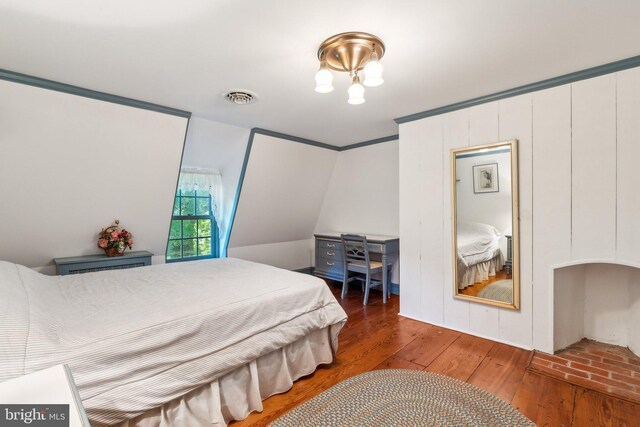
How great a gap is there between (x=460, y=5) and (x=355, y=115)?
1.73m

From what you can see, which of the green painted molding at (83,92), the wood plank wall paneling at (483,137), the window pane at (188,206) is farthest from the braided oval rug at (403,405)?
the window pane at (188,206)

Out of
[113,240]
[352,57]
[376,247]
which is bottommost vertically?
[376,247]

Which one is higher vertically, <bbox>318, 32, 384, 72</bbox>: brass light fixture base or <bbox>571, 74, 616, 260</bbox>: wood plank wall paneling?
<bbox>318, 32, 384, 72</bbox>: brass light fixture base

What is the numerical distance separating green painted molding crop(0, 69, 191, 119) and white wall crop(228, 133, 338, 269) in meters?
1.03

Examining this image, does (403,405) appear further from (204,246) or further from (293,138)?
(204,246)

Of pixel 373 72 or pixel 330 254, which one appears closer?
pixel 373 72

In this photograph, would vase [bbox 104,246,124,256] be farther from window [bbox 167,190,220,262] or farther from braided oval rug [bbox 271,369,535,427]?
braided oval rug [bbox 271,369,535,427]

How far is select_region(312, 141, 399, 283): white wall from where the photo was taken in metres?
4.22

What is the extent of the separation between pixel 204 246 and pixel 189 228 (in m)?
0.35

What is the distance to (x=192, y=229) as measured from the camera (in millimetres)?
4293

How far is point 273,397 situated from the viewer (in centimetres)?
194

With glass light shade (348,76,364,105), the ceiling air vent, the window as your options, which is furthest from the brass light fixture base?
the window

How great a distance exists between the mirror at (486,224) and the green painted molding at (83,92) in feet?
9.22

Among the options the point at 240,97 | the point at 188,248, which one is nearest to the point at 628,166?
the point at 240,97
